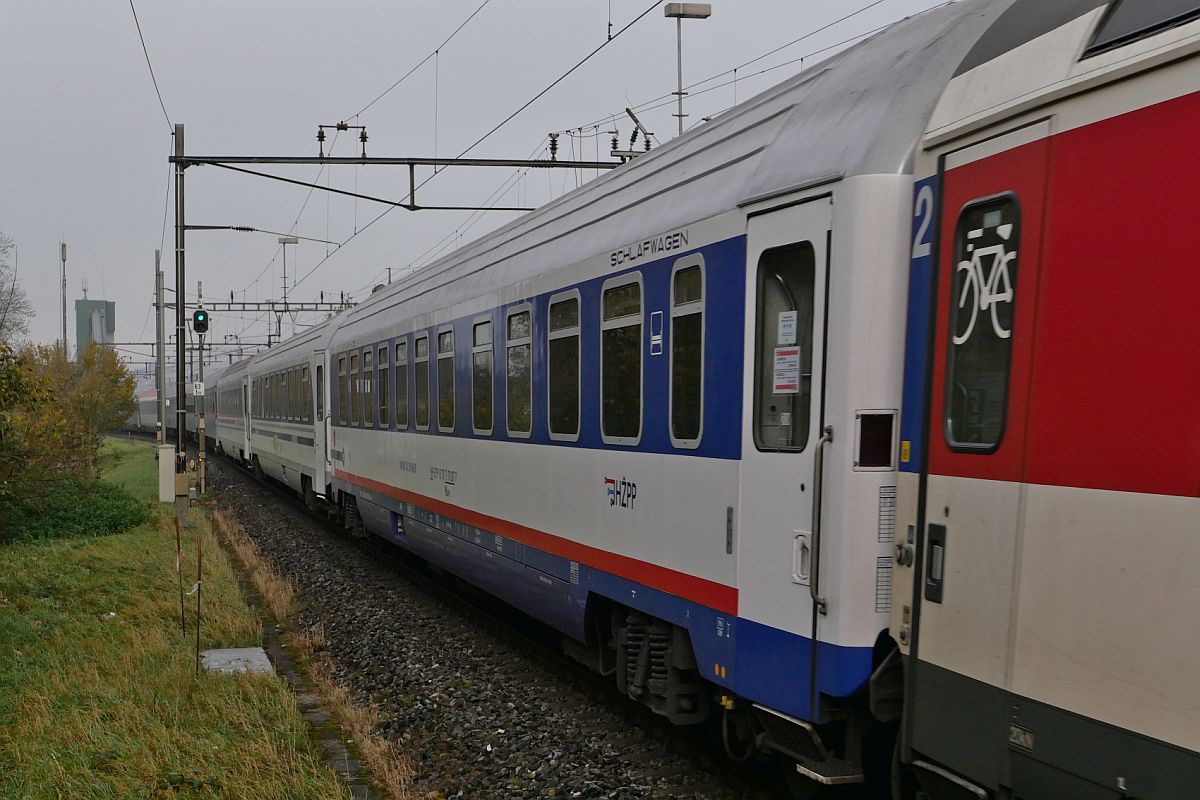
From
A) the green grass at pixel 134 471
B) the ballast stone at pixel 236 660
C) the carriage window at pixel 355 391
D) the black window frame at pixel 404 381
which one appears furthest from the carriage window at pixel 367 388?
the green grass at pixel 134 471

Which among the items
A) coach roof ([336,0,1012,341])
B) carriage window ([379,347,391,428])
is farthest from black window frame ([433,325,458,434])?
carriage window ([379,347,391,428])

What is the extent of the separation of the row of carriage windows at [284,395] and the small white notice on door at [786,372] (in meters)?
15.8

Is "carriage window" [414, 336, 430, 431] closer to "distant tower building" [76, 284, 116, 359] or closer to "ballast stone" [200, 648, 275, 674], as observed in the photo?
"ballast stone" [200, 648, 275, 674]

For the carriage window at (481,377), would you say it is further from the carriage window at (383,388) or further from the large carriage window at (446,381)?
the carriage window at (383,388)

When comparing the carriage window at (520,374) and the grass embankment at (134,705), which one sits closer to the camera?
the grass embankment at (134,705)

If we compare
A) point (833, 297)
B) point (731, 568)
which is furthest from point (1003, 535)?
point (731, 568)

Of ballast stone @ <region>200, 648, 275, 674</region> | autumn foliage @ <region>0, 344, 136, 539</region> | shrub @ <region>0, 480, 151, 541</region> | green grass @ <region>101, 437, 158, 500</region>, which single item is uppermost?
autumn foliage @ <region>0, 344, 136, 539</region>

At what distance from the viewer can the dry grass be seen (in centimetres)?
636

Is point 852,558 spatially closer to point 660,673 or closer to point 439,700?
point 660,673

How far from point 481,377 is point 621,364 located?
10.7ft

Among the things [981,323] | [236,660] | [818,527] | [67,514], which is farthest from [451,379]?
[67,514]

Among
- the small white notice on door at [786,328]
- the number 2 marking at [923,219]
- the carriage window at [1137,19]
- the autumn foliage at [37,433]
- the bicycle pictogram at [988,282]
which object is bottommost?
the autumn foliage at [37,433]

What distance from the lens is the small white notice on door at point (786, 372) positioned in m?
4.97

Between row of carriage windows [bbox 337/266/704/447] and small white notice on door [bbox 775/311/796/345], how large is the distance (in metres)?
0.74
